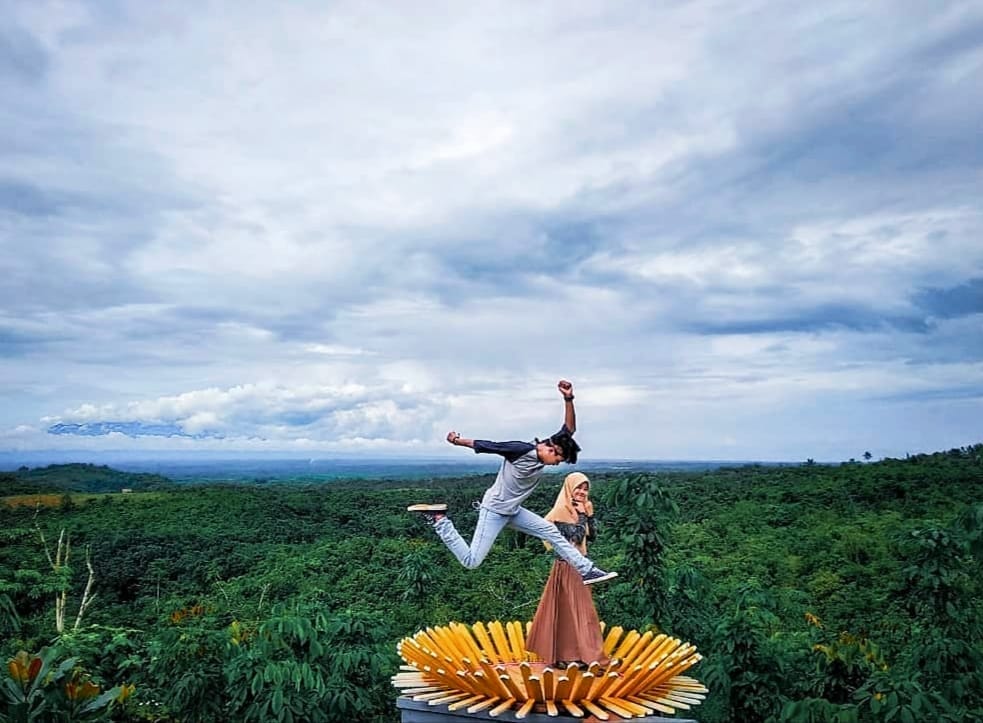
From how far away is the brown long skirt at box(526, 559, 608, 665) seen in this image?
5.41 meters

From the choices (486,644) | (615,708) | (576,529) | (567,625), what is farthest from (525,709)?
(576,529)

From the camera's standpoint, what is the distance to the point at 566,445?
5332mm

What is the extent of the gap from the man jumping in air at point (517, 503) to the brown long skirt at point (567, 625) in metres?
0.12

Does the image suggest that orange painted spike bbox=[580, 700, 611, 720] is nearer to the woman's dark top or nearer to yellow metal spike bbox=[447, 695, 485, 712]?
yellow metal spike bbox=[447, 695, 485, 712]

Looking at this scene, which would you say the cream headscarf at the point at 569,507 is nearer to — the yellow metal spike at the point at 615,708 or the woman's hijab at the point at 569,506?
the woman's hijab at the point at 569,506

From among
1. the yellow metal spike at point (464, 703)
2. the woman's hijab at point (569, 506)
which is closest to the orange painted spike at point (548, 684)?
the yellow metal spike at point (464, 703)

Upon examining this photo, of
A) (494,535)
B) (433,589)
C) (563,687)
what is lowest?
(433,589)

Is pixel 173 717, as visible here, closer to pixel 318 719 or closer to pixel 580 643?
pixel 318 719

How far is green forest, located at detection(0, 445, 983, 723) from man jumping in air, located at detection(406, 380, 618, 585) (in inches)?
81.3

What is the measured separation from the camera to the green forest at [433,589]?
6.90 m

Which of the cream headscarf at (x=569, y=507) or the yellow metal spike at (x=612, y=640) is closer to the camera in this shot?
the cream headscarf at (x=569, y=507)

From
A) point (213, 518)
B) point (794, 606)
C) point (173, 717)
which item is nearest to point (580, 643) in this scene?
point (173, 717)

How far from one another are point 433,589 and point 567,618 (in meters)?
7.66

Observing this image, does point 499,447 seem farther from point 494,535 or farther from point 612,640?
point 612,640
